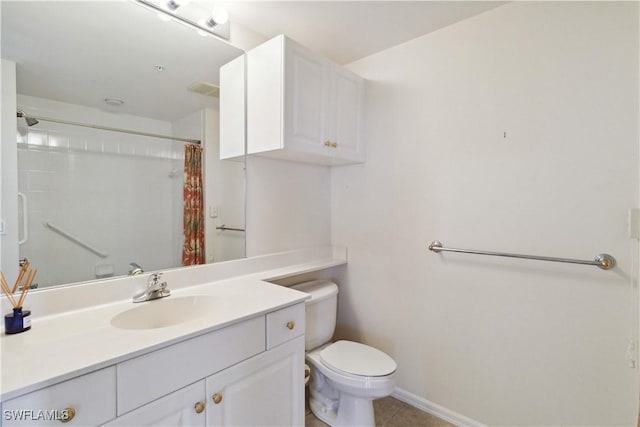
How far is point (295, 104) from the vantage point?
160 centimetres

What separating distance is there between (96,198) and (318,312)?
128 cm

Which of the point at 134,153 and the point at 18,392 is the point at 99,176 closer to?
the point at 134,153

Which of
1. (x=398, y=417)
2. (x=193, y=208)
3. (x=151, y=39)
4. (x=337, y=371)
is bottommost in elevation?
(x=398, y=417)

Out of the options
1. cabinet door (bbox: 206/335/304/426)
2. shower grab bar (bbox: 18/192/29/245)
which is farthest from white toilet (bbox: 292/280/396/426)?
shower grab bar (bbox: 18/192/29/245)

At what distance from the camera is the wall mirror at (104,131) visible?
110cm

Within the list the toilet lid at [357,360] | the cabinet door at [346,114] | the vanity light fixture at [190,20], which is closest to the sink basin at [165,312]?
the toilet lid at [357,360]

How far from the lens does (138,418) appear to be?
858 mm

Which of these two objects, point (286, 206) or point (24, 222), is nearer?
point (24, 222)

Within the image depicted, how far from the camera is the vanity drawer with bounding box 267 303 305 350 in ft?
4.02

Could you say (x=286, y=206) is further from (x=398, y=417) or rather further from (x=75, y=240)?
(x=398, y=417)

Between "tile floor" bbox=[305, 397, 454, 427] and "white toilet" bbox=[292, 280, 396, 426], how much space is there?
0.07m

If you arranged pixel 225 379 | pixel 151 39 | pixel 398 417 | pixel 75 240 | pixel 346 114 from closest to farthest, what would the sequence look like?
1. pixel 225 379
2. pixel 75 240
3. pixel 151 39
4. pixel 398 417
5. pixel 346 114

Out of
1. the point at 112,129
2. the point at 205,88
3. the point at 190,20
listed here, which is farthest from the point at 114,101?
the point at 190,20

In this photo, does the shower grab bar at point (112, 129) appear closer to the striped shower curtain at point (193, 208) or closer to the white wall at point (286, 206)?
the striped shower curtain at point (193, 208)
